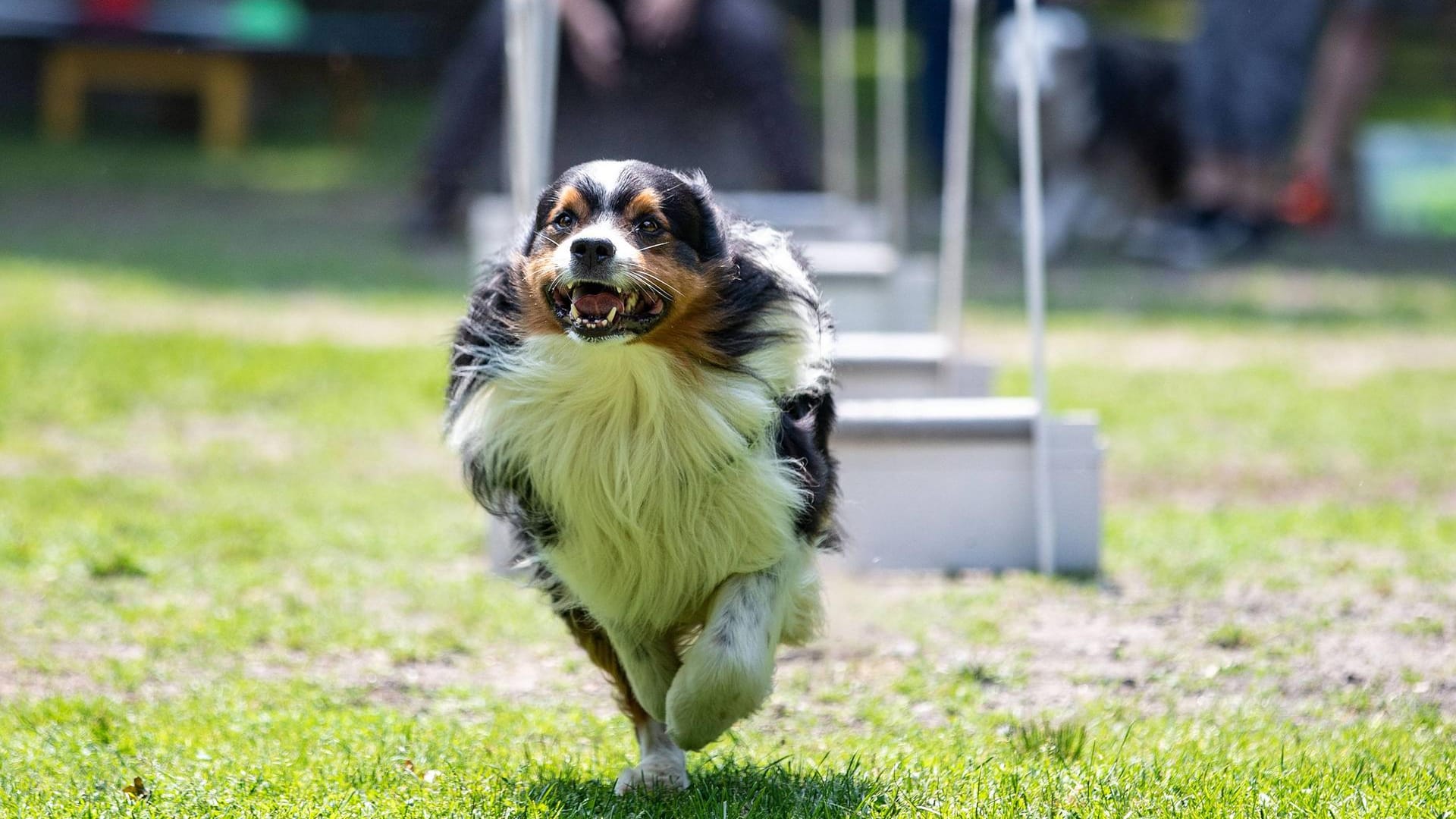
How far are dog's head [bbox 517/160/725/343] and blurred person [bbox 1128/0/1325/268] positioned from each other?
29.9ft

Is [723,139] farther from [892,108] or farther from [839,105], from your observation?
[892,108]

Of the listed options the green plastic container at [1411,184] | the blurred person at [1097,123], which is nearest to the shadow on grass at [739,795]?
the blurred person at [1097,123]

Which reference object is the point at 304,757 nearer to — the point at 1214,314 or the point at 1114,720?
the point at 1114,720

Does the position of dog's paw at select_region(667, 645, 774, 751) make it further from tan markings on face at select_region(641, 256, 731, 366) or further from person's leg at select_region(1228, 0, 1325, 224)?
person's leg at select_region(1228, 0, 1325, 224)

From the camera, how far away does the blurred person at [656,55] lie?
1206 cm

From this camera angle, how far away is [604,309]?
343 centimetres

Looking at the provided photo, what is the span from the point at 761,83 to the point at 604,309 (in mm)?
9220

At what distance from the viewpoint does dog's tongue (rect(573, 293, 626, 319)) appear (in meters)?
3.43

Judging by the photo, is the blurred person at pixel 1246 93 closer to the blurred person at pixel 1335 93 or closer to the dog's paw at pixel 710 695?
the blurred person at pixel 1335 93

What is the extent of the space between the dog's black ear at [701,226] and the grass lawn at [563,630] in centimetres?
112

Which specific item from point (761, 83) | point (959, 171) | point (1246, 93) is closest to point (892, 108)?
point (761, 83)

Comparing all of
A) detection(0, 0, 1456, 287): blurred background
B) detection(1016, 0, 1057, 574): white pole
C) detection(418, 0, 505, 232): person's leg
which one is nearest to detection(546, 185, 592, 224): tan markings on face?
detection(1016, 0, 1057, 574): white pole

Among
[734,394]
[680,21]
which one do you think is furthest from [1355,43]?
[734,394]

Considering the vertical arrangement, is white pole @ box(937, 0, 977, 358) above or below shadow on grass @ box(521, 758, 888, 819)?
above
